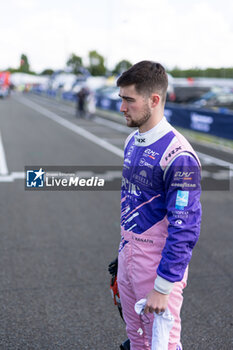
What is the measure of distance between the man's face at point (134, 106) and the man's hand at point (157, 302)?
873 millimetres

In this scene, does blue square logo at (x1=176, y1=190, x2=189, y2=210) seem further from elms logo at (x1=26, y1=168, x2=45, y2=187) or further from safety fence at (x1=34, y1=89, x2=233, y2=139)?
safety fence at (x1=34, y1=89, x2=233, y2=139)

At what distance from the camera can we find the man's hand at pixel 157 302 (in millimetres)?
2203

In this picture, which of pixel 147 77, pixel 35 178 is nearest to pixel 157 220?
pixel 147 77

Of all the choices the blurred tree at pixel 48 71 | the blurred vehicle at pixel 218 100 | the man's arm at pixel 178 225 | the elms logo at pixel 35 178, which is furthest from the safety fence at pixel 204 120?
the blurred tree at pixel 48 71

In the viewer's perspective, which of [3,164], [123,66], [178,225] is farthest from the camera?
[123,66]

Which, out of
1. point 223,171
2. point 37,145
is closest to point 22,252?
point 223,171

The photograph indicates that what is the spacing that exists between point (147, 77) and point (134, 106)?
0.16 meters

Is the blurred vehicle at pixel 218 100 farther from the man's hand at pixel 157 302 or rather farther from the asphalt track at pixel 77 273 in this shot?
the man's hand at pixel 157 302

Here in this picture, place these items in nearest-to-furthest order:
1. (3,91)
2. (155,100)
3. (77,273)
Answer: (155,100) → (77,273) → (3,91)

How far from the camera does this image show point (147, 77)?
88.7 inches

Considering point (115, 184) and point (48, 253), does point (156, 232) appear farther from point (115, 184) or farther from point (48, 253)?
point (115, 184)

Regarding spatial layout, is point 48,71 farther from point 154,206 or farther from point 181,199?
point 181,199

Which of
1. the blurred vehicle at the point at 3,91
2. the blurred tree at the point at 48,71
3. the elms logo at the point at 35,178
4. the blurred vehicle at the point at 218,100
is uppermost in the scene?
the elms logo at the point at 35,178

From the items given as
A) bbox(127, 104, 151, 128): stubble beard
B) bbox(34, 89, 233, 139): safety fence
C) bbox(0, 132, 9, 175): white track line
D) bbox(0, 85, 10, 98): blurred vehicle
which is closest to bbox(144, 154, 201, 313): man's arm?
bbox(127, 104, 151, 128): stubble beard
